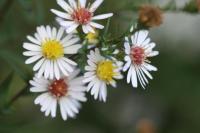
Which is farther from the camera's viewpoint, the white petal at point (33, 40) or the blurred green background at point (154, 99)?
the blurred green background at point (154, 99)

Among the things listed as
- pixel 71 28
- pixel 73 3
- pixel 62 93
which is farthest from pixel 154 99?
pixel 71 28

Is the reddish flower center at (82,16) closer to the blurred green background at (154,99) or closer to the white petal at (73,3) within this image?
the white petal at (73,3)

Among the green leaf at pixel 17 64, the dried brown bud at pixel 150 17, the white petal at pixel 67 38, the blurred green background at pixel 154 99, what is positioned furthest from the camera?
the blurred green background at pixel 154 99

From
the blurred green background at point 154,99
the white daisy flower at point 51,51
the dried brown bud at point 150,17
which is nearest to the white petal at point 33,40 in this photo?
the white daisy flower at point 51,51

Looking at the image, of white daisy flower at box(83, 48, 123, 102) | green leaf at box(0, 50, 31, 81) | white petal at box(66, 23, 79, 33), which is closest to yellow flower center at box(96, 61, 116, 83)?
white daisy flower at box(83, 48, 123, 102)

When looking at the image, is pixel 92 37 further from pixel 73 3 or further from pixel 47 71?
pixel 47 71

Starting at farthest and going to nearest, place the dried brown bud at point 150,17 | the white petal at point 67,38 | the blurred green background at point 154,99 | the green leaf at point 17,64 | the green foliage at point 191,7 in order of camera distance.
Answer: the blurred green background at point 154,99, the green foliage at point 191,7, the green leaf at point 17,64, the white petal at point 67,38, the dried brown bud at point 150,17

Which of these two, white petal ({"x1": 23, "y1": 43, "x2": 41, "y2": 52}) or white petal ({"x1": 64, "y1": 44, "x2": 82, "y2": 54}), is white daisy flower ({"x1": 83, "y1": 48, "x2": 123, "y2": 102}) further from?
white petal ({"x1": 23, "y1": 43, "x2": 41, "y2": 52})
